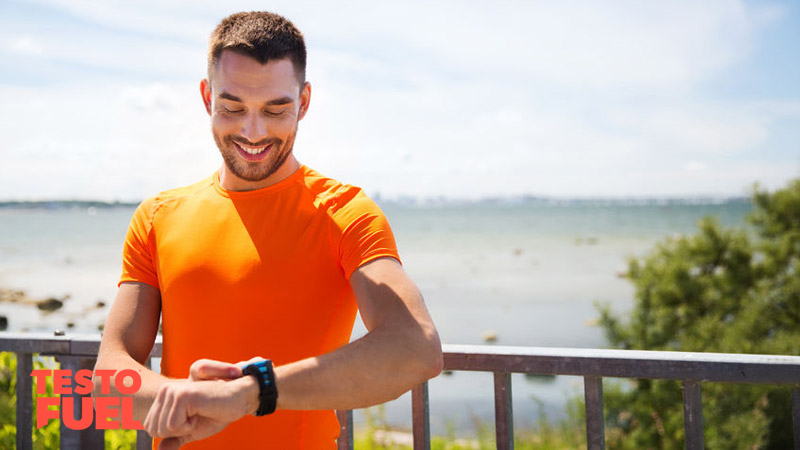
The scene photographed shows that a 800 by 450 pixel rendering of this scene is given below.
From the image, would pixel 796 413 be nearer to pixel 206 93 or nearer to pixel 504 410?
pixel 504 410

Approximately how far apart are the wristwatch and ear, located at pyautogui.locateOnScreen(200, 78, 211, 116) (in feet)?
2.41

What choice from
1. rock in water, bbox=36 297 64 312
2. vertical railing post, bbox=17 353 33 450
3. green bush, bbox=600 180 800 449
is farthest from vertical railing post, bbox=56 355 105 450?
rock in water, bbox=36 297 64 312

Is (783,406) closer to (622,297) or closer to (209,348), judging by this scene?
Answer: (209,348)

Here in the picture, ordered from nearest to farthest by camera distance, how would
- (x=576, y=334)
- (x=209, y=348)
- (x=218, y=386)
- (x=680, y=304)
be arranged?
1. (x=218, y=386)
2. (x=209, y=348)
3. (x=680, y=304)
4. (x=576, y=334)

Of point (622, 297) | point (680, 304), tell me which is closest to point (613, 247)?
point (622, 297)

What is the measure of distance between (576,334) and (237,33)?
12260 mm

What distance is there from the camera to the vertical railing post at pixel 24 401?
243 centimetres

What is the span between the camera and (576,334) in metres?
12.8

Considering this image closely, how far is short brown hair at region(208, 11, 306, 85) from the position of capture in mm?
1564

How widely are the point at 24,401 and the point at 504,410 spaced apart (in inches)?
73.0

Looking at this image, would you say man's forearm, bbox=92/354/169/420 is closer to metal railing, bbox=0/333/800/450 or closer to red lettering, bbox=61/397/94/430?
metal railing, bbox=0/333/800/450

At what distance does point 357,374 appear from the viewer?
129 centimetres

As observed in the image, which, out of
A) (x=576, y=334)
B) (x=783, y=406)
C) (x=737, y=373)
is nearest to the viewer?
(x=737, y=373)

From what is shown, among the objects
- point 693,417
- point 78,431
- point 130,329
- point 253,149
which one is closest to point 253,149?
point 253,149
